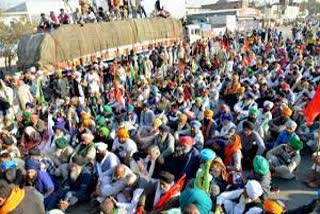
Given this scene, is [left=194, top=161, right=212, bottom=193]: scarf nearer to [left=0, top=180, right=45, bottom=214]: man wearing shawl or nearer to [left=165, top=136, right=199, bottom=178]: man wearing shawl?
[left=165, top=136, right=199, bottom=178]: man wearing shawl

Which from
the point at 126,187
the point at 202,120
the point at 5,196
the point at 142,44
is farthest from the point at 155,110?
the point at 142,44

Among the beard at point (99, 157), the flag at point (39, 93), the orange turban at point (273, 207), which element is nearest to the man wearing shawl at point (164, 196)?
the beard at point (99, 157)

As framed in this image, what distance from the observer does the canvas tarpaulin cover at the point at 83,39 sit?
1538cm

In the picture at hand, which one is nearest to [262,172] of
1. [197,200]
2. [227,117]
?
[197,200]

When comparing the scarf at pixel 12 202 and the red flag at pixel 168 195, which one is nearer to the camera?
the scarf at pixel 12 202

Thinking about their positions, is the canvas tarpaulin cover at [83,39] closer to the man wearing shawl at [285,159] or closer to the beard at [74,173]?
the beard at [74,173]

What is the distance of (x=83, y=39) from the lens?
18078 mm

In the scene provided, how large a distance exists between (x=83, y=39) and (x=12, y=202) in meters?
14.0

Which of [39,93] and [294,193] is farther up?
[39,93]

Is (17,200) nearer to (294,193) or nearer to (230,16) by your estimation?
(294,193)

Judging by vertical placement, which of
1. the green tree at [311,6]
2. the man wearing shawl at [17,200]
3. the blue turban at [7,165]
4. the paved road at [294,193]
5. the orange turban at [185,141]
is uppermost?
the man wearing shawl at [17,200]

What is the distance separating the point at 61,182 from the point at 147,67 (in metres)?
10.4

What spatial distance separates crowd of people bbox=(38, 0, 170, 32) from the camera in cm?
1697

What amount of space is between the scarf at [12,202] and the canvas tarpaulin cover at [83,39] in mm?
10782
